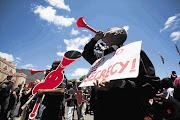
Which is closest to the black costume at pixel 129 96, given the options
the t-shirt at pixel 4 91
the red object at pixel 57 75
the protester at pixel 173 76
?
the red object at pixel 57 75

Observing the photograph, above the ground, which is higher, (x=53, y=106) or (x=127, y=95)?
(x=127, y=95)

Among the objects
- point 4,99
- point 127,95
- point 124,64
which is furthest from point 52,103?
point 4,99

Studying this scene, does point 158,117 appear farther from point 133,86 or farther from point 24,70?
point 24,70

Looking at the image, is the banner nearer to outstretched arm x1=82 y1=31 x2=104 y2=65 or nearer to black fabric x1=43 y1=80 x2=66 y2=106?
outstretched arm x1=82 y1=31 x2=104 y2=65

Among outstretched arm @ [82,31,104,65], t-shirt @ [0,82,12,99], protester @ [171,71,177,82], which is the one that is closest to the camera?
outstretched arm @ [82,31,104,65]

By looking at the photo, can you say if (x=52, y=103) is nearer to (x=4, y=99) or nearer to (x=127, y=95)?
(x=127, y=95)

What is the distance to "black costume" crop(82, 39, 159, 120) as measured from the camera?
1.08m

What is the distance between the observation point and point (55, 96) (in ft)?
9.44

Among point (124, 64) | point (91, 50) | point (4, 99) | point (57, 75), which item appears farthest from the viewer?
point (4, 99)

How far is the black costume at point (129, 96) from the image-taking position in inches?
42.7

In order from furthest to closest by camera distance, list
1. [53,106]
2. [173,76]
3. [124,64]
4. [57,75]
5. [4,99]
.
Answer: [4,99], [173,76], [57,75], [53,106], [124,64]

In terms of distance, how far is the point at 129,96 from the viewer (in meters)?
1.15

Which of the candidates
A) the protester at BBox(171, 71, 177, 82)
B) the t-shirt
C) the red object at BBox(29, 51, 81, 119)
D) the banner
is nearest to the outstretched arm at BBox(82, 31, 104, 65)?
the banner

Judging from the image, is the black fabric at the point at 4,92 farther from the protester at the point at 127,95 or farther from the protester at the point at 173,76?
the protester at the point at 173,76
